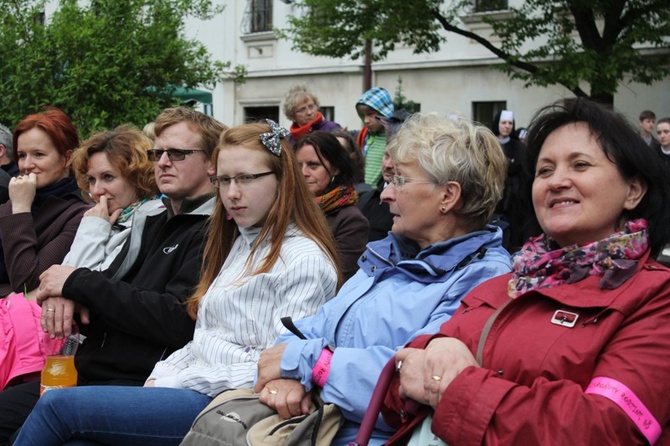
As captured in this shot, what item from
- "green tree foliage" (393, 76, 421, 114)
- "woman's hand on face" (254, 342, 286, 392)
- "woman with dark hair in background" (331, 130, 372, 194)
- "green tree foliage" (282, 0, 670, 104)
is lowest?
"woman's hand on face" (254, 342, 286, 392)

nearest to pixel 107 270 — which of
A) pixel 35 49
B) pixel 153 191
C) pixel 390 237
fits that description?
pixel 153 191

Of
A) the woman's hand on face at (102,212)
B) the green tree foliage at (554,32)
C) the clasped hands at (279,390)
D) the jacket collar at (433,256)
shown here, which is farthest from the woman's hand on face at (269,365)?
the green tree foliage at (554,32)

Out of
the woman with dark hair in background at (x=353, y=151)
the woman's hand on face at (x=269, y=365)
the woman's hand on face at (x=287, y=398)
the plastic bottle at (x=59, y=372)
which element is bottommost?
the plastic bottle at (x=59, y=372)

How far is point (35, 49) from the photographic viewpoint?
334 inches

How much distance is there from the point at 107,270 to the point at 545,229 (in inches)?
87.9

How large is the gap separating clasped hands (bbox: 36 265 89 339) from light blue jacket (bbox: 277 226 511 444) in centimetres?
114

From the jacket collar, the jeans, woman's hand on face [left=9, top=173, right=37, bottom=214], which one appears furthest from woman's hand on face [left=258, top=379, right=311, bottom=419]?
woman's hand on face [left=9, top=173, right=37, bottom=214]

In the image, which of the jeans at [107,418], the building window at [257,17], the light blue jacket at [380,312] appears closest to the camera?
the light blue jacket at [380,312]

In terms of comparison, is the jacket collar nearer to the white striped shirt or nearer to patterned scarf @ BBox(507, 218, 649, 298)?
the white striped shirt

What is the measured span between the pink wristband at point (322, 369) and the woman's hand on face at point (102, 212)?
80.4 inches

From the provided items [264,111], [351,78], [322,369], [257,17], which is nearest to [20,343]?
[322,369]

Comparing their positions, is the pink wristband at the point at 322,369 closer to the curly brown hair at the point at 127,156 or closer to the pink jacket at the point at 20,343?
the pink jacket at the point at 20,343

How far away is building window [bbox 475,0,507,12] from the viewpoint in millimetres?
16284

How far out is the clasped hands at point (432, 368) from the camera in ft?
7.61
